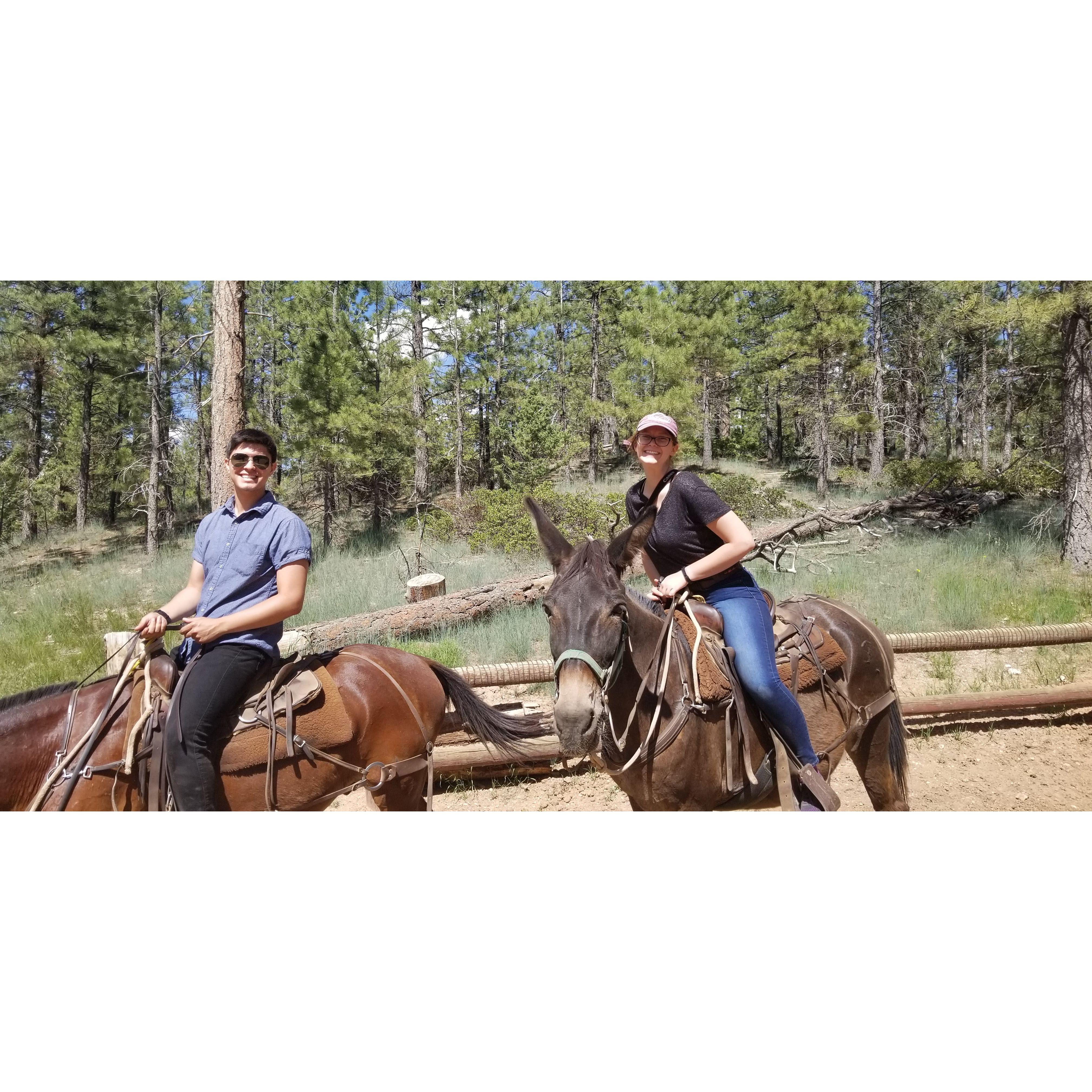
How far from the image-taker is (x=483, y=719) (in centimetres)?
359

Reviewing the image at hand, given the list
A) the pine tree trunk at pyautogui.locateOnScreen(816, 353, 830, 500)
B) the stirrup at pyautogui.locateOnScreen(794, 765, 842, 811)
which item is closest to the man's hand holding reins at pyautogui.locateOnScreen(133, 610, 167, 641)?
the stirrup at pyautogui.locateOnScreen(794, 765, 842, 811)

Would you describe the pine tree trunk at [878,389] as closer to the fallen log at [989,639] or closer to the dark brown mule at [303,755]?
the fallen log at [989,639]

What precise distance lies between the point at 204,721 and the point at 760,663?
8.50ft

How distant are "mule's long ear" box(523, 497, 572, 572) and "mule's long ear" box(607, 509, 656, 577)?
0.66 ft

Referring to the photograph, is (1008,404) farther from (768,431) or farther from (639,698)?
(639,698)

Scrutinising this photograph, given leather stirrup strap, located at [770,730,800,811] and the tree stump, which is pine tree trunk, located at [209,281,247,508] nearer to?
the tree stump

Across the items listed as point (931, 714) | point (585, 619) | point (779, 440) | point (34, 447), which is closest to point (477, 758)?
point (585, 619)

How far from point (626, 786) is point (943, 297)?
776 cm

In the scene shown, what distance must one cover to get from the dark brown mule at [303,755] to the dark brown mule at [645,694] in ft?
3.60

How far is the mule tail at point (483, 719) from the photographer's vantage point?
A: 11.8 ft

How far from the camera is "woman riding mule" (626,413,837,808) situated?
2725mm

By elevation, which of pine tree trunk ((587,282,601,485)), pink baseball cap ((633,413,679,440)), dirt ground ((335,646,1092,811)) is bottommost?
dirt ground ((335,646,1092,811))

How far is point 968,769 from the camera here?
514cm
